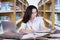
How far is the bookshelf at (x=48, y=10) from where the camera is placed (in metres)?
2.10

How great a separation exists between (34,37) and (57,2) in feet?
4.58

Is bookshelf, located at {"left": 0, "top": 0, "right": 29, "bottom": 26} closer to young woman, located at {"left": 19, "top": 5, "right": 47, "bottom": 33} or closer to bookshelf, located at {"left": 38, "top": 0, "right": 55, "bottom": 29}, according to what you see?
bookshelf, located at {"left": 38, "top": 0, "right": 55, "bottom": 29}

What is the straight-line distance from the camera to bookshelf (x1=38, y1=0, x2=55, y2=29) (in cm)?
210

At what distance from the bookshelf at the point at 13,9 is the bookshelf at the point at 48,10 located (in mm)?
193

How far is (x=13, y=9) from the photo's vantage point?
2.17 m

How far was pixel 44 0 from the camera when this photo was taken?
2.11m

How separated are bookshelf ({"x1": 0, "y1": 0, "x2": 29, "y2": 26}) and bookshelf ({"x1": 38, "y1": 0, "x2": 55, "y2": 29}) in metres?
0.19

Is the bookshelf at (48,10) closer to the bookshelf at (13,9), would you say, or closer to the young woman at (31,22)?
the bookshelf at (13,9)

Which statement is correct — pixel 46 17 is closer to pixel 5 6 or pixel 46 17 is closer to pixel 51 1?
pixel 51 1

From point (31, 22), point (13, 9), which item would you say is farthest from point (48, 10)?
point (31, 22)

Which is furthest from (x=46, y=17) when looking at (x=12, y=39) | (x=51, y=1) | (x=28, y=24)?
(x=12, y=39)

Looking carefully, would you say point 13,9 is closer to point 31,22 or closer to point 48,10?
point 48,10

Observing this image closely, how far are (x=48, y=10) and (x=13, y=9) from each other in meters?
0.42

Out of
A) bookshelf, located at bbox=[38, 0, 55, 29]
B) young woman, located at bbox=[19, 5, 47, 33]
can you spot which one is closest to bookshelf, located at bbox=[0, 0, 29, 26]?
bookshelf, located at bbox=[38, 0, 55, 29]
